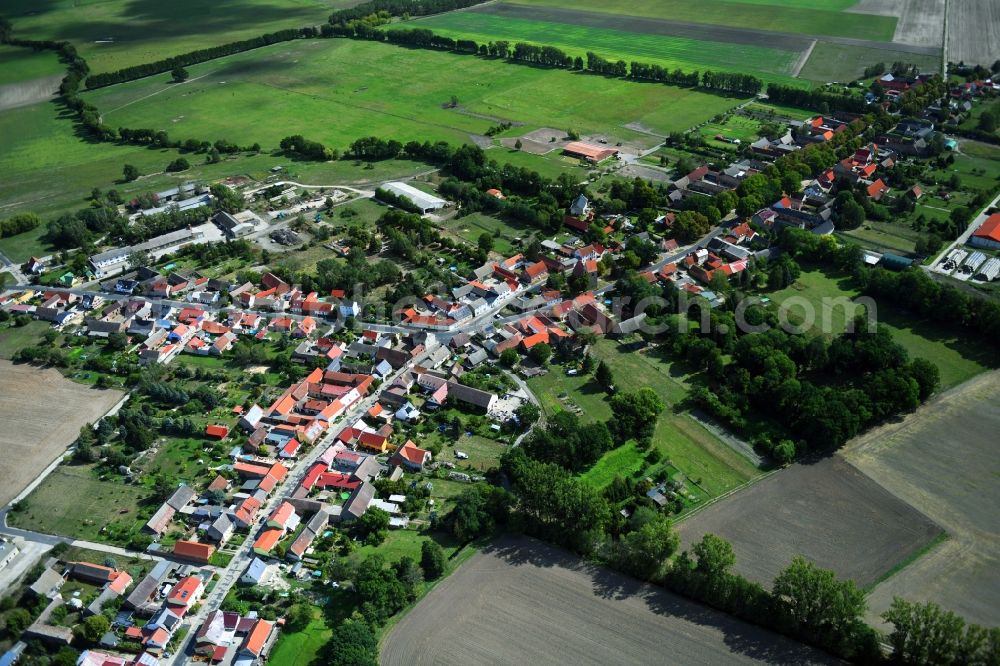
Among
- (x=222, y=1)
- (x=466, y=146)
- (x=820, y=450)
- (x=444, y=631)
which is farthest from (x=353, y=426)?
(x=222, y=1)

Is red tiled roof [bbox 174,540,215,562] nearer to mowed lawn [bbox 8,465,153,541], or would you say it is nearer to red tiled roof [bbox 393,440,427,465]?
mowed lawn [bbox 8,465,153,541]

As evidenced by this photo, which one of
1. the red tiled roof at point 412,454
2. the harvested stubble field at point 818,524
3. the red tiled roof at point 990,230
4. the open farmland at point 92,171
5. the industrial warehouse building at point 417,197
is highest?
the open farmland at point 92,171

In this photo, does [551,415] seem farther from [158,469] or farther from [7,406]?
[7,406]

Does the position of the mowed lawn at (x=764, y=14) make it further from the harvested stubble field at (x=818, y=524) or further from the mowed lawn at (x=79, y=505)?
the mowed lawn at (x=79, y=505)

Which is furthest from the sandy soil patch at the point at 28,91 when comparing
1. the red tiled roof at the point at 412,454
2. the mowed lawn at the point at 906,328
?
the mowed lawn at the point at 906,328

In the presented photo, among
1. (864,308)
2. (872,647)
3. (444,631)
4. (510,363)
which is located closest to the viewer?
(872,647)

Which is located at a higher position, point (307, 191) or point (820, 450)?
point (307, 191)
